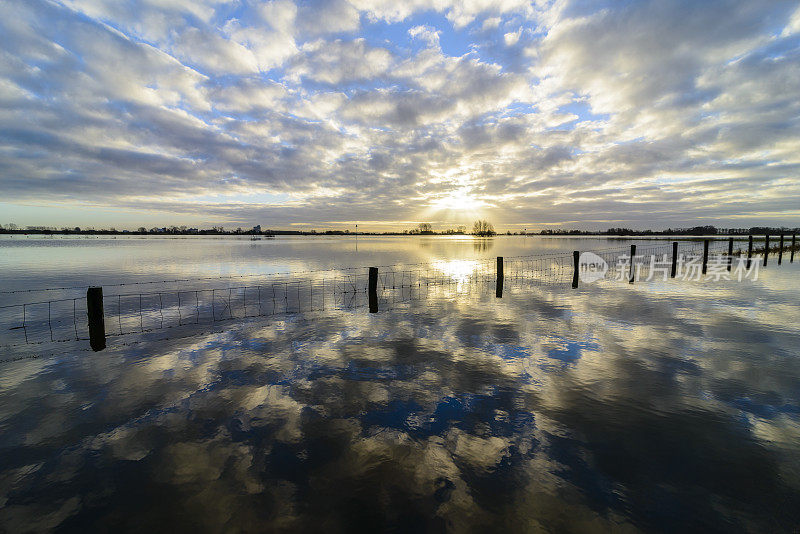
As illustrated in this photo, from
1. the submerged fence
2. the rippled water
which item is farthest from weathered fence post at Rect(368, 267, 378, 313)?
the rippled water

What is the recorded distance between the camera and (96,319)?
46.6 ft

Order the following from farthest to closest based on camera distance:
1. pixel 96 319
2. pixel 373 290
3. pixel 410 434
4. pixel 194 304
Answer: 1. pixel 194 304
2. pixel 373 290
3. pixel 96 319
4. pixel 410 434

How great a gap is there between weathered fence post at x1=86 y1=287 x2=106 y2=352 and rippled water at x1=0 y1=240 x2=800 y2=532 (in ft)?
2.18

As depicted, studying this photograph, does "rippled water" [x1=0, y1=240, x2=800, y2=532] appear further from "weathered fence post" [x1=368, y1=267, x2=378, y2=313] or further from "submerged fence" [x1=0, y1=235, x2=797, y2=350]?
"weathered fence post" [x1=368, y1=267, x2=378, y2=313]

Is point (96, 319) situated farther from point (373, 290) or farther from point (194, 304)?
point (373, 290)

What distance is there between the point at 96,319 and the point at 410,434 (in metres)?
14.6

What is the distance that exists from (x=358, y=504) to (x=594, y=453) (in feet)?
17.1

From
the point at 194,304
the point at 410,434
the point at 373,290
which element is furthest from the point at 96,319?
the point at 410,434

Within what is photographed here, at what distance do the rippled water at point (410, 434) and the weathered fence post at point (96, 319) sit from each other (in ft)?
2.18

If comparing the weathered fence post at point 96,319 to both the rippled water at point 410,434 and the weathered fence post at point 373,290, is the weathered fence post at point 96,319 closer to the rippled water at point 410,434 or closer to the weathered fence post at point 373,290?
the rippled water at point 410,434

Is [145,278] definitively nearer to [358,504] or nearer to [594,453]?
[358,504]

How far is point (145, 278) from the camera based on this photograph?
3947 centimetres

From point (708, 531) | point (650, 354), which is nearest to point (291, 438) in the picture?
point (708, 531)

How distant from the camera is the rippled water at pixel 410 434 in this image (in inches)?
235
